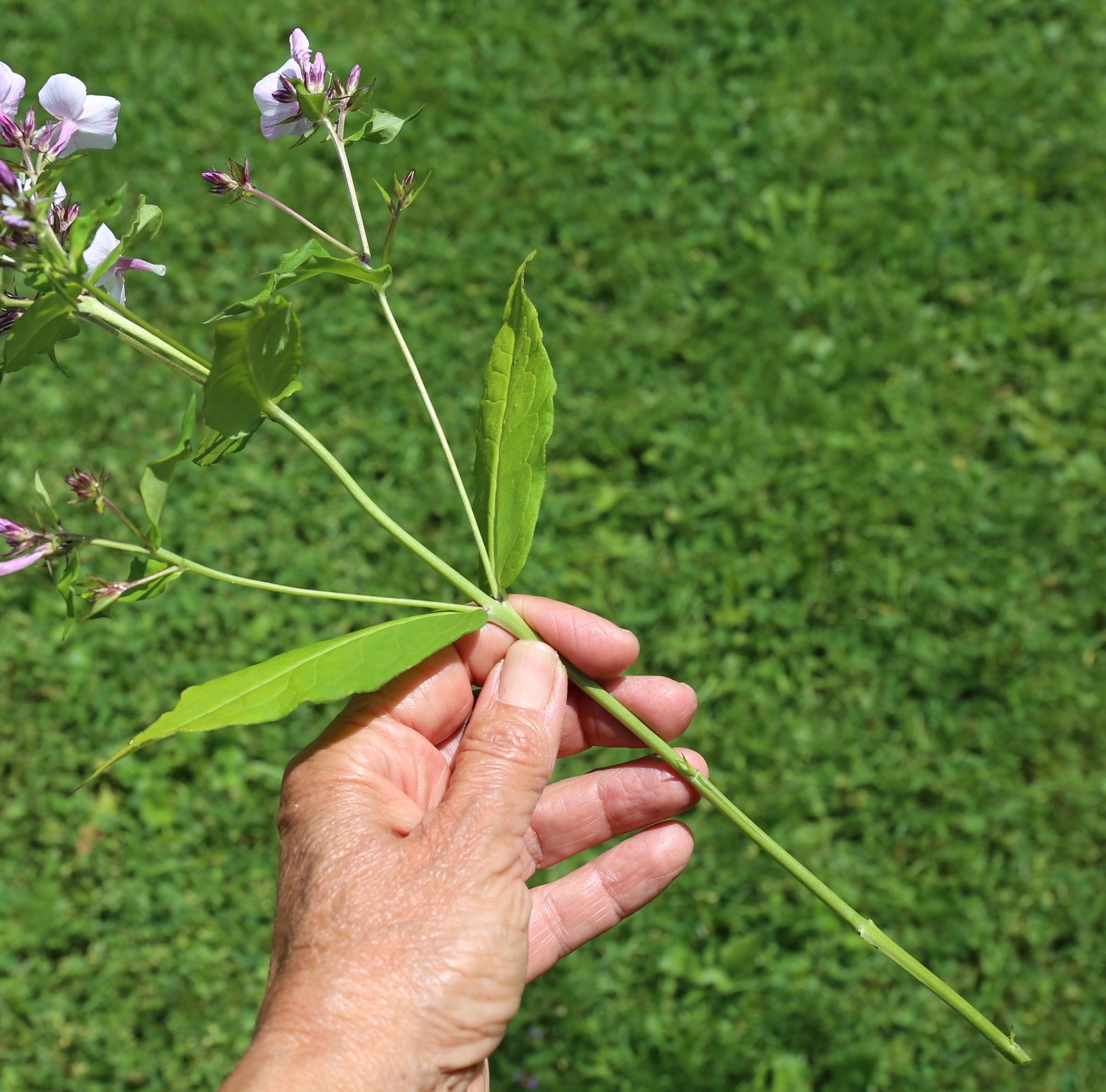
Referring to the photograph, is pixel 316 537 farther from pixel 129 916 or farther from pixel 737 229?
pixel 737 229

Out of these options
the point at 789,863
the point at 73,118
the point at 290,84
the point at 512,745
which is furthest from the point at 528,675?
the point at 73,118

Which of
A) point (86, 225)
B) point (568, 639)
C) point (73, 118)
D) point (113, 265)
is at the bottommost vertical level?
point (568, 639)

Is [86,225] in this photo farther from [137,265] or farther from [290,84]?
[290,84]

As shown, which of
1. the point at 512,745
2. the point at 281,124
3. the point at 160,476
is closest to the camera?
the point at 160,476

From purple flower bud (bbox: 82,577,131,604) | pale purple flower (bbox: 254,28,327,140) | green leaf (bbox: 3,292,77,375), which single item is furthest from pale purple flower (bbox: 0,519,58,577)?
pale purple flower (bbox: 254,28,327,140)

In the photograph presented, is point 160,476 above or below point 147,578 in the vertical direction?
above

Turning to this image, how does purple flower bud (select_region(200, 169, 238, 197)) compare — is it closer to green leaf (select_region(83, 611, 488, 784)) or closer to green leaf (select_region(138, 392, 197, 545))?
green leaf (select_region(138, 392, 197, 545))
